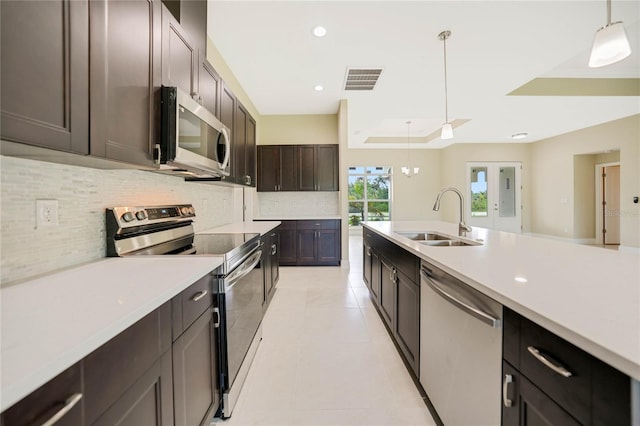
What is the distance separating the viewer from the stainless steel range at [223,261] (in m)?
1.39

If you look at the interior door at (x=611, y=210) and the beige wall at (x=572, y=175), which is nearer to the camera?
the beige wall at (x=572, y=175)

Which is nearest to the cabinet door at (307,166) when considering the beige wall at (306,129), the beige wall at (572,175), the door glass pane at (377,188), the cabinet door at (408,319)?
the beige wall at (306,129)

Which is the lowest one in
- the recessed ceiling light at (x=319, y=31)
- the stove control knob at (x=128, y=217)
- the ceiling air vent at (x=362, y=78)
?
the stove control knob at (x=128, y=217)

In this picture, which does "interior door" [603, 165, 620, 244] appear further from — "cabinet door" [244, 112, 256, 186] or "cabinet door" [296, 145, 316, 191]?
"cabinet door" [244, 112, 256, 186]

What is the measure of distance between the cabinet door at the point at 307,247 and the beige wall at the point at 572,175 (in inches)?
253

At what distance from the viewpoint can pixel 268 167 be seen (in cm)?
500

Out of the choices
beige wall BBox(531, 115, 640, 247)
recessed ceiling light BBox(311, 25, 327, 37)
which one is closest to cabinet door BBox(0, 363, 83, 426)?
recessed ceiling light BBox(311, 25, 327, 37)

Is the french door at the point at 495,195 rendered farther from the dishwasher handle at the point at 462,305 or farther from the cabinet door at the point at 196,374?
the cabinet door at the point at 196,374

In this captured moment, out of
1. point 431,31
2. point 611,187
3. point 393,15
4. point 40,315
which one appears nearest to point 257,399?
point 40,315

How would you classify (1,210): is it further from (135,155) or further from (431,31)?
(431,31)

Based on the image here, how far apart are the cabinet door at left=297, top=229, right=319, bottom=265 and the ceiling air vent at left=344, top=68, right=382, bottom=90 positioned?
93.7 inches

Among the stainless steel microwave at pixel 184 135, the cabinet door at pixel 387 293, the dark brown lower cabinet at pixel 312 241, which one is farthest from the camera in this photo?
the dark brown lower cabinet at pixel 312 241

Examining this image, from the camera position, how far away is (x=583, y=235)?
696 cm

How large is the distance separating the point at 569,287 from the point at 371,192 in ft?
28.1
